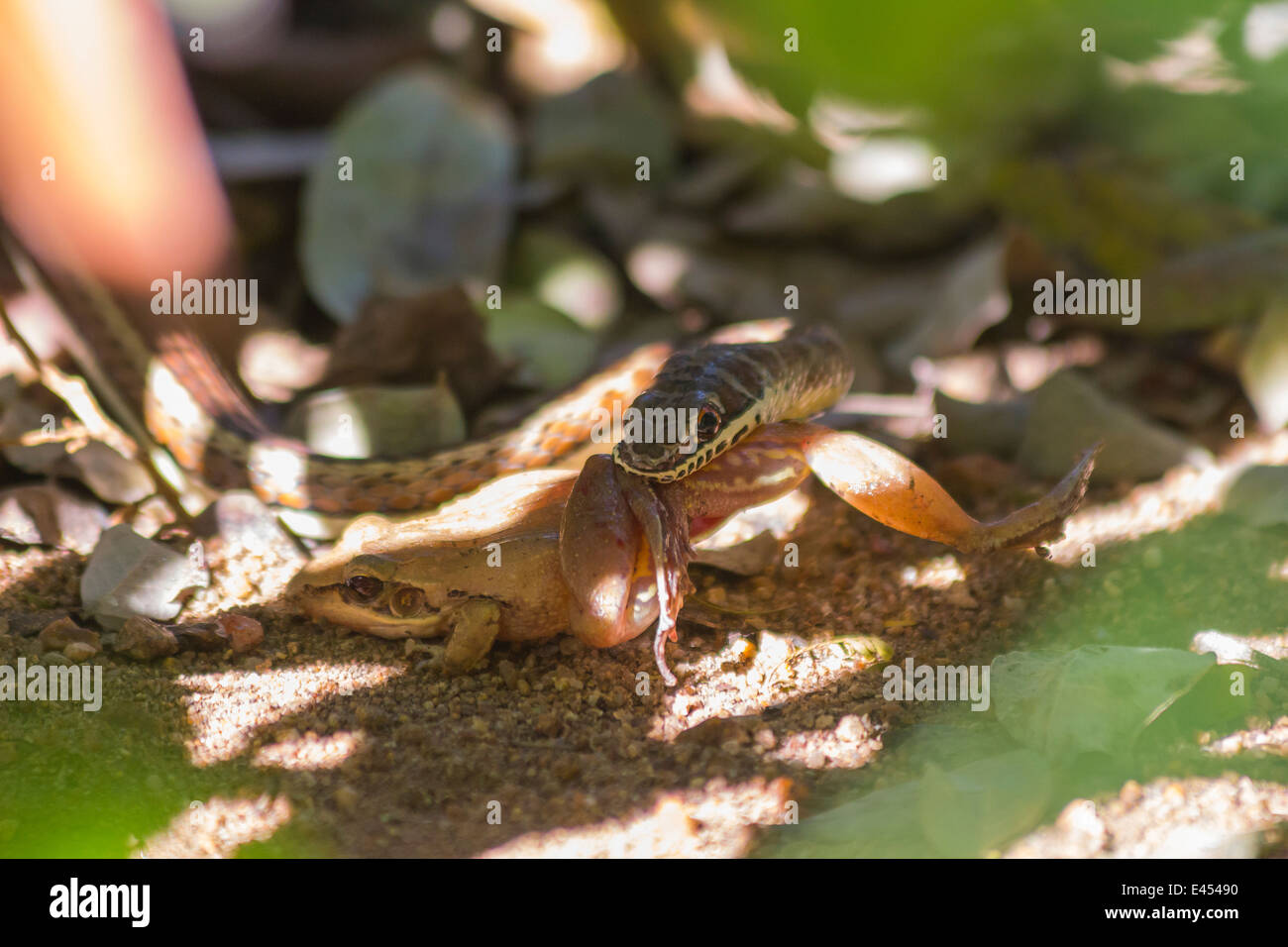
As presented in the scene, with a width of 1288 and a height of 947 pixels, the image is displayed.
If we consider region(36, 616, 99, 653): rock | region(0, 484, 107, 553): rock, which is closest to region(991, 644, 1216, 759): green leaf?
region(36, 616, 99, 653): rock

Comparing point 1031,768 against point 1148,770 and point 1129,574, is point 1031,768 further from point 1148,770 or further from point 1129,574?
point 1129,574

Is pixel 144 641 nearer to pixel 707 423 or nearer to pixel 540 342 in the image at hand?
pixel 707 423

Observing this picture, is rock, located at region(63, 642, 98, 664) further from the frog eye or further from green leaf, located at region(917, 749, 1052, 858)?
green leaf, located at region(917, 749, 1052, 858)

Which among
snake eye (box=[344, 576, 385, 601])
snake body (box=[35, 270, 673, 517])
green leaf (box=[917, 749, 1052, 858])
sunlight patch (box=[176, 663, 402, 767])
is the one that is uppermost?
snake body (box=[35, 270, 673, 517])

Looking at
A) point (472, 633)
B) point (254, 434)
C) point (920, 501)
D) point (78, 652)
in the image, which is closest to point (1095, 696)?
point (920, 501)

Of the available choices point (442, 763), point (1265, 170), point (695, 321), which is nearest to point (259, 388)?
point (695, 321)

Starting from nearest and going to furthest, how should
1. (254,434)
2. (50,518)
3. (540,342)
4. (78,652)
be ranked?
(78,652)
(50,518)
(254,434)
(540,342)

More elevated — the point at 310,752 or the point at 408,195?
the point at 408,195

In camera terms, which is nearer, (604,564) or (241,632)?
(604,564)
